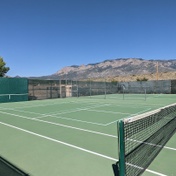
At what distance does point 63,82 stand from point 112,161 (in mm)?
21818

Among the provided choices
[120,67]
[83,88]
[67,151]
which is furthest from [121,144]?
[120,67]

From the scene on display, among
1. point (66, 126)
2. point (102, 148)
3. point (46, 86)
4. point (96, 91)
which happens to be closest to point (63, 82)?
point (46, 86)

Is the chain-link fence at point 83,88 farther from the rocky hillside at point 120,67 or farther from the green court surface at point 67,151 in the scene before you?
the rocky hillside at point 120,67

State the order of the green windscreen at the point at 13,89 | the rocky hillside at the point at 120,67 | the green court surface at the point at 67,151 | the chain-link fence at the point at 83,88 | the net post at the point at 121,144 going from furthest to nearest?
the rocky hillside at the point at 120,67 < the chain-link fence at the point at 83,88 < the green windscreen at the point at 13,89 < the green court surface at the point at 67,151 < the net post at the point at 121,144

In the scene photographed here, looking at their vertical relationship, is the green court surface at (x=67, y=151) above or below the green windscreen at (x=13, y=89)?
below

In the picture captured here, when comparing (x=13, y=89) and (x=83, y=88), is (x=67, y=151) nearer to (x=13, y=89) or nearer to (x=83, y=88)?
(x=13, y=89)

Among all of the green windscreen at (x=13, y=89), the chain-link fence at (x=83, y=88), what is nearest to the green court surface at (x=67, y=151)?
the green windscreen at (x=13, y=89)

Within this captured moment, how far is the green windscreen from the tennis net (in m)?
16.1

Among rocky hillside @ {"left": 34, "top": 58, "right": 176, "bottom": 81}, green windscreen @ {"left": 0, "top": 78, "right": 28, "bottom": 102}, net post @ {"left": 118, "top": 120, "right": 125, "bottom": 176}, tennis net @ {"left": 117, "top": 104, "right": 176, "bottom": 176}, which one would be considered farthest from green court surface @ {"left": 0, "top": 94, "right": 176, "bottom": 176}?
rocky hillside @ {"left": 34, "top": 58, "right": 176, "bottom": 81}

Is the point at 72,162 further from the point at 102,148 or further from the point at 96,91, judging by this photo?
the point at 96,91

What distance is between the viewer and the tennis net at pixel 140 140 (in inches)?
126

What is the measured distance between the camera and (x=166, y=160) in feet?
14.3

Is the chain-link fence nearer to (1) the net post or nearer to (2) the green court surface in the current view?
(2) the green court surface

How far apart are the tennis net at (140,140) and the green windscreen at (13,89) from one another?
16.1 m
